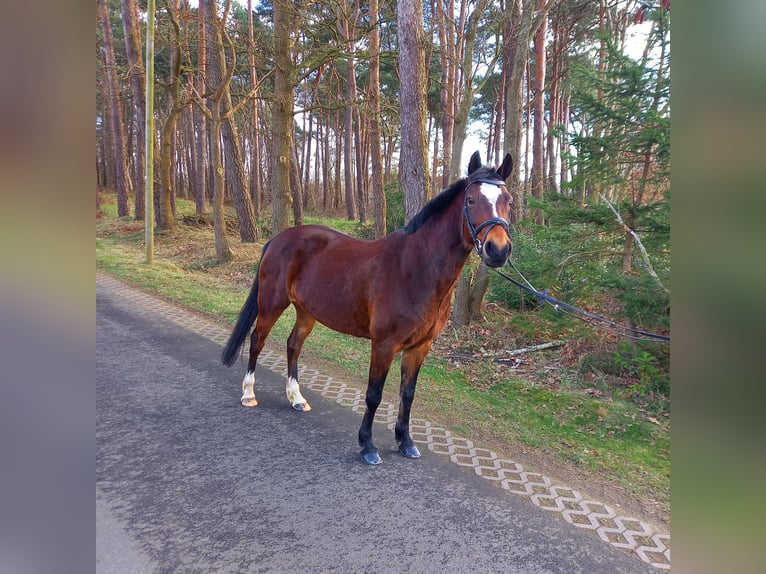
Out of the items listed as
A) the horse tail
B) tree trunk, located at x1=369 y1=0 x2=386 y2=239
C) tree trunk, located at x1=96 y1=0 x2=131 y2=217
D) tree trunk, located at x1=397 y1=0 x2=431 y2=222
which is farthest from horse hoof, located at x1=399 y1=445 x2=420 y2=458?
tree trunk, located at x1=96 y1=0 x2=131 y2=217

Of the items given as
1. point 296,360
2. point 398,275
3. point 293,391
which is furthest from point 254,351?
point 398,275

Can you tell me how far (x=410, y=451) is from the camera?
11.2 feet

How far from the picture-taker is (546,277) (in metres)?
5.25

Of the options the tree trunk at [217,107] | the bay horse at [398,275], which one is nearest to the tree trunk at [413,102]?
the bay horse at [398,275]

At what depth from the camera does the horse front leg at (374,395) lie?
330 centimetres

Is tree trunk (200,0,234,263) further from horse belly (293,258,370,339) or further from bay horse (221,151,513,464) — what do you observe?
horse belly (293,258,370,339)

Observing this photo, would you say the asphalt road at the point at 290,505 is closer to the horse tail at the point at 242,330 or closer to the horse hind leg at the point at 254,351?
the horse hind leg at the point at 254,351

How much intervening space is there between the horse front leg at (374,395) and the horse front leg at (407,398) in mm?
231

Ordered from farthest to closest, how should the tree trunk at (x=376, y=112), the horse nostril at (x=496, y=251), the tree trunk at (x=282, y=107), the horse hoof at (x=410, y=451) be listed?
the tree trunk at (x=376, y=112) < the tree trunk at (x=282, y=107) < the horse hoof at (x=410, y=451) < the horse nostril at (x=496, y=251)

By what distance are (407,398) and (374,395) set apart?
304mm

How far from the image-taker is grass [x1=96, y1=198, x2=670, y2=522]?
10.6 feet
